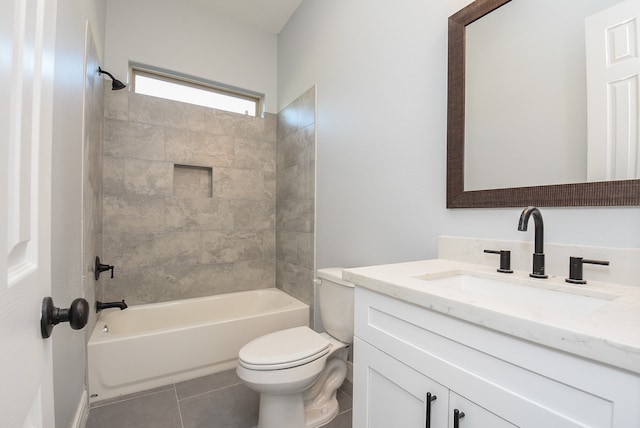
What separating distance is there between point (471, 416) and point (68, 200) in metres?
1.63

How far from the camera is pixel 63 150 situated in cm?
115

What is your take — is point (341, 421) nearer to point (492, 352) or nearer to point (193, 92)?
point (492, 352)

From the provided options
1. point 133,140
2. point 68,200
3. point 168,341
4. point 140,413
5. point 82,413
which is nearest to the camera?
point 68,200

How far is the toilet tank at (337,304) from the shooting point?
158 cm

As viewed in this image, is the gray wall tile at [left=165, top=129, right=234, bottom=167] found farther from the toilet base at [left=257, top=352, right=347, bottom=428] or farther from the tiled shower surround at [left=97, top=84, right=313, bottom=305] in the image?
the toilet base at [left=257, top=352, right=347, bottom=428]

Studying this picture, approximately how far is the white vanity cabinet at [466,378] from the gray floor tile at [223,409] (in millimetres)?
946

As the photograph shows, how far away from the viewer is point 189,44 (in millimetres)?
2559

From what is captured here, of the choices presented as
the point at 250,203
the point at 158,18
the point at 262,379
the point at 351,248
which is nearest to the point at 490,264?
the point at 351,248

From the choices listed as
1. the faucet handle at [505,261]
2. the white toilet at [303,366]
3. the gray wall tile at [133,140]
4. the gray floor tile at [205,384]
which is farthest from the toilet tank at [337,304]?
the gray wall tile at [133,140]

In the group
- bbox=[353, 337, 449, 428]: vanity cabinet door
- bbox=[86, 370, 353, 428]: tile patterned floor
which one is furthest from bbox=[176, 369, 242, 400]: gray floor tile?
bbox=[353, 337, 449, 428]: vanity cabinet door

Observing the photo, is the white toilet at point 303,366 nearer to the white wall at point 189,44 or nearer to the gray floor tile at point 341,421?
the gray floor tile at point 341,421

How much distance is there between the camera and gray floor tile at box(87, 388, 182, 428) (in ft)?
5.06

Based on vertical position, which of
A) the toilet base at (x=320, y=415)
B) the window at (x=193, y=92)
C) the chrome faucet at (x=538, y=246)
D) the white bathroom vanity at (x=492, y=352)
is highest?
the window at (x=193, y=92)

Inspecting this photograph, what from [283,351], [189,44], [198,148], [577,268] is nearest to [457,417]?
[577,268]
